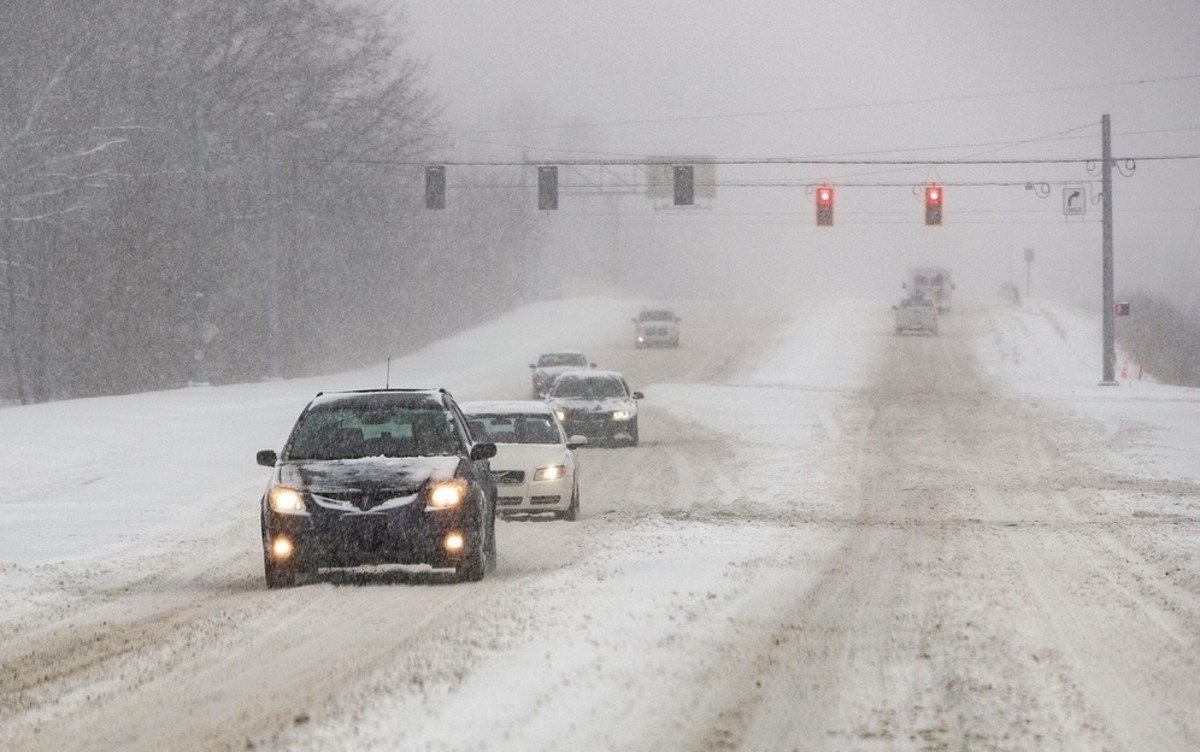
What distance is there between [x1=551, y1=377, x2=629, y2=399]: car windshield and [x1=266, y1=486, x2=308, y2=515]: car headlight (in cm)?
1905

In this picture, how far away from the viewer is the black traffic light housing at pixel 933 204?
49688 millimetres

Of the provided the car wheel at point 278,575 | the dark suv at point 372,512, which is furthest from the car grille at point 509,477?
the car wheel at point 278,575

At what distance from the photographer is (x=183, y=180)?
5256cm

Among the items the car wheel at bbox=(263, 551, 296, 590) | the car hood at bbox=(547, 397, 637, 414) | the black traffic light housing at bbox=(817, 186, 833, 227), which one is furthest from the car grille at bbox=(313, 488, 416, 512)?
the black traffic light housing at bbox=(817, 186, 833, 227)

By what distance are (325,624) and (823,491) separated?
14206 mm

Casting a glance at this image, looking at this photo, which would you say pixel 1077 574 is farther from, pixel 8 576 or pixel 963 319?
pixel 963 319

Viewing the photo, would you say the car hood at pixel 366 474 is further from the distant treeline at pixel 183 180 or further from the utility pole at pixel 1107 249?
the utility pole at pixel 1107 249

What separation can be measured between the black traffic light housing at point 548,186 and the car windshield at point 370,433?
32447 mm

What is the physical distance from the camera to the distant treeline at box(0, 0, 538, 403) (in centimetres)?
4634

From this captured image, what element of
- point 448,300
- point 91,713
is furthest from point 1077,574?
point 448,300

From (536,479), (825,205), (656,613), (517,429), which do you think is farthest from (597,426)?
(656,613)

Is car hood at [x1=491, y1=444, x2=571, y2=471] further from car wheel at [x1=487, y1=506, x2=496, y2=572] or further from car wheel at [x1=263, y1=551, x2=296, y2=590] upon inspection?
car wheel at [x1=263, y1=551, x2=296, y2=590]

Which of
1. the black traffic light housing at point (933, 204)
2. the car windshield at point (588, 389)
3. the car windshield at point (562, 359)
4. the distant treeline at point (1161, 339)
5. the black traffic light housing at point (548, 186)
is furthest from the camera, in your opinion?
the distant treeline at point (1161, 339)

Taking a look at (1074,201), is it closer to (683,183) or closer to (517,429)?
(683,183)
